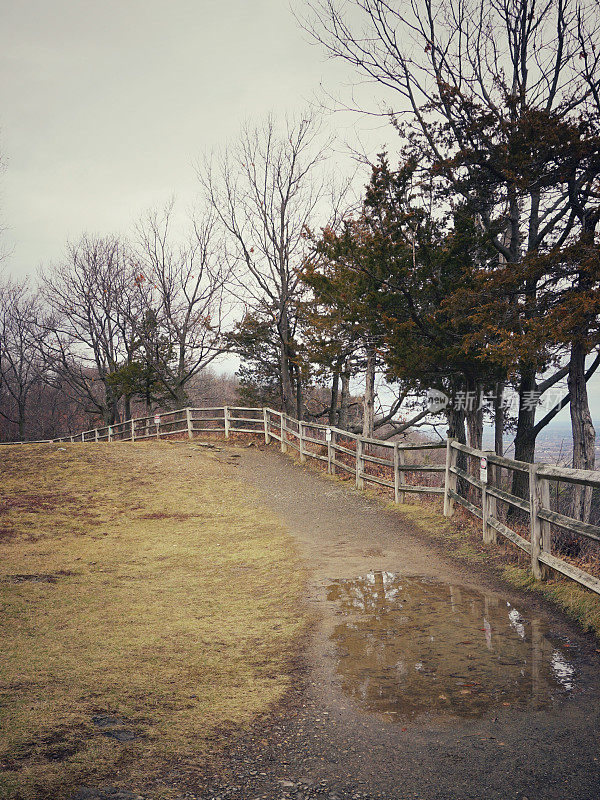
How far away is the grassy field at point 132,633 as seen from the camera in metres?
3.21

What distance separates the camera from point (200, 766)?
3.03 metres

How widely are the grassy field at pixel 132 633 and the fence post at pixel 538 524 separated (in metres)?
2.64

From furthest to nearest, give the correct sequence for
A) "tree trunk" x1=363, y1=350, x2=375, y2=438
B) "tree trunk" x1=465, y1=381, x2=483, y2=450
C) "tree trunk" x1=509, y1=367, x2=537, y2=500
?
"tree trunk" x1=363, y1=350, x2=375, y2=438
"tree trunk" x1=465, y1=381, x2=483, y2=450
"tree trunk" x1=509, y1=367, x2=537, y2=500

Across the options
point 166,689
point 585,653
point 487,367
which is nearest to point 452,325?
point 487,367

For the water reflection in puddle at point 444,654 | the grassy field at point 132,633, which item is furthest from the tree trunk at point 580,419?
the water reflection in puddle at point 444,654

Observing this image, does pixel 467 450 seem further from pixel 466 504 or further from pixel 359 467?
pixel 359 467

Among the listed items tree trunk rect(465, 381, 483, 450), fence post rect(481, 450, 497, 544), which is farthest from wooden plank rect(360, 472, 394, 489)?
fence post rect(481, 450, 497, 544)

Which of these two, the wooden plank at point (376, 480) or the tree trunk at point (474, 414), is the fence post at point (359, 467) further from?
the tree trunk at point (474, 414)

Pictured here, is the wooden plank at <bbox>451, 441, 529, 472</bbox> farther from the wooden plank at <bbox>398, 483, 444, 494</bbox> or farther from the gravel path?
the gravel path

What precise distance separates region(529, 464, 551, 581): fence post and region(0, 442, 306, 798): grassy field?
8.68ft

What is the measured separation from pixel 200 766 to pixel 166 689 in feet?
3.55

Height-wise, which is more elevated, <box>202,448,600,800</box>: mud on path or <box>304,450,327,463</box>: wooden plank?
<box>304,450,327,463</box>: wooden plank

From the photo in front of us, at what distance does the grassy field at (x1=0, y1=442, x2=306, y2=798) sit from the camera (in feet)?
10.5

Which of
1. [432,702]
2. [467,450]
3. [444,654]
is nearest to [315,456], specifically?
[467,450]
